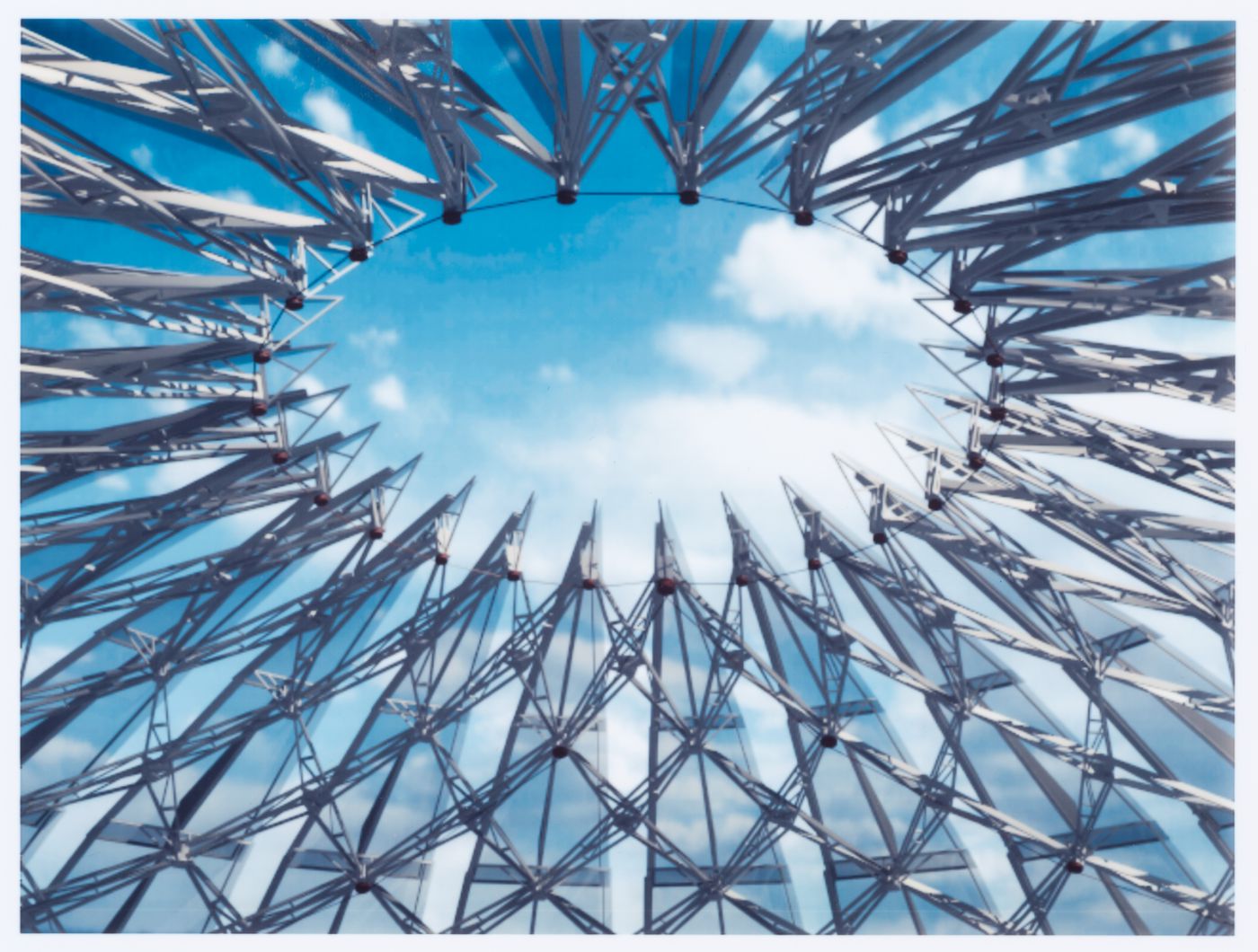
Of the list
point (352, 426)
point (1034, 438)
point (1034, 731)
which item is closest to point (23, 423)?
point (352, 426)

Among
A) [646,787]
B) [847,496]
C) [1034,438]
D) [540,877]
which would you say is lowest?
[540,877]

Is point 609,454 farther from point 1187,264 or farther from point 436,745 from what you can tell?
point 1187,264

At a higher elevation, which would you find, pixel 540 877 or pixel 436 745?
pixel 436 745

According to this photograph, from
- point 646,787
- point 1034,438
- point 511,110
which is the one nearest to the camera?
point 511,110

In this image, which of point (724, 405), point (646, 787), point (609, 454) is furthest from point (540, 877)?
point (724, 405)

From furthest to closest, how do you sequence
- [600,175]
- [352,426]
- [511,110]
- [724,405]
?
[724,405]
[352,426]
[600,175]
[511,110]

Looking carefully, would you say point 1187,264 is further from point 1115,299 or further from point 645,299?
point 645,299

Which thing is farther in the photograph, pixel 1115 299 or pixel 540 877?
pixel 540 877
